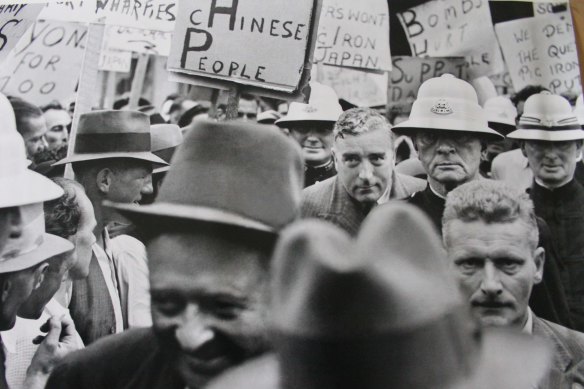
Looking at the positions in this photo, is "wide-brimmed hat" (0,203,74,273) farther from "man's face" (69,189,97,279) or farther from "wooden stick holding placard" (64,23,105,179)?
"wooden stick holding placard" (64,23,105,179)

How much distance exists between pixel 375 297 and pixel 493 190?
1618mm

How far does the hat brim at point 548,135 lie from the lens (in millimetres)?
3570

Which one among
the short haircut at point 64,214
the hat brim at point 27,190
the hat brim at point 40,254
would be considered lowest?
the hat brim at point 40,254

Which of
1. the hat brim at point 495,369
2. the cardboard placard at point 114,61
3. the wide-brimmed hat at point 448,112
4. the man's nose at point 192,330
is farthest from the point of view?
the cardboard placard at point 114,61

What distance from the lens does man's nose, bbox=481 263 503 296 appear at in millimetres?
2902

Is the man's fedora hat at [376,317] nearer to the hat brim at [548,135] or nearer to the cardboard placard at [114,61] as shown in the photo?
the hat brim at [548,135]

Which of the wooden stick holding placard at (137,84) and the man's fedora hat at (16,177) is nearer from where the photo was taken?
the man's fedora hat at (16,177)

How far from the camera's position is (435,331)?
1.63 meters

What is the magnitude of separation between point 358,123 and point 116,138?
1.16 meters

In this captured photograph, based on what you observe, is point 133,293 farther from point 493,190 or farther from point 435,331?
point 435,331

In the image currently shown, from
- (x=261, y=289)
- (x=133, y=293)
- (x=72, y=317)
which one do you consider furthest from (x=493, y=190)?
(x=72, y=317)

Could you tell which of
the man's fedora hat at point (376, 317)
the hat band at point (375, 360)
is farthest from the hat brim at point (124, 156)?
the hat band at point (375, 360)

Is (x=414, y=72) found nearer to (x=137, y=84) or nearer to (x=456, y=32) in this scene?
(x=456, y=32)

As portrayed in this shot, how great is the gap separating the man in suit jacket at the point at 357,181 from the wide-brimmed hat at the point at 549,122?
2.01ft
